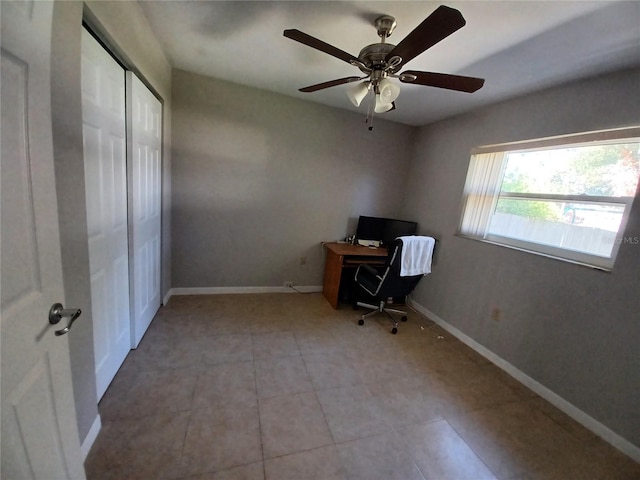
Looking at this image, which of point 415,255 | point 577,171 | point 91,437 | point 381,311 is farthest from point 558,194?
point 91,437

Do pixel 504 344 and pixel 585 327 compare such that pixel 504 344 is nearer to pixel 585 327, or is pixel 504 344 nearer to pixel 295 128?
pixel 585 327

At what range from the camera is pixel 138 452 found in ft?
4.09

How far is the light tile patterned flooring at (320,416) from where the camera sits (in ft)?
4.18

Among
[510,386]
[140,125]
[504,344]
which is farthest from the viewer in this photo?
[504,344]

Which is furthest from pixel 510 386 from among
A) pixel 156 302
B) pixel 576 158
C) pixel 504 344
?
pixel 156 302

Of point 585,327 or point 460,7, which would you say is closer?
point 460,7

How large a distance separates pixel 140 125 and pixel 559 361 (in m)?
3.61

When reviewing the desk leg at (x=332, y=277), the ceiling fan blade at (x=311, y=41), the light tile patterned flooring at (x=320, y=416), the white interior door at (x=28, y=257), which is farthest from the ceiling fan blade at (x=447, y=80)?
the light tile patterned flooring at (x=320, y=416)

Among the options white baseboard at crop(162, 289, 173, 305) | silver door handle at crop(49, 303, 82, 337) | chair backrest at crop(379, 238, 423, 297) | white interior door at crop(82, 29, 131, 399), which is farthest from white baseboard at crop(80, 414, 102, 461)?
chair backrest at crop(379, 238, 423, 297)

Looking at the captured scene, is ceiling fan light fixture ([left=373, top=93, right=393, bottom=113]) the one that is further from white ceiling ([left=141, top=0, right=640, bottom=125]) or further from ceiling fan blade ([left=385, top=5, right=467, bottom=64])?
white ceiling ([left=141, top=0, right=640, bottom=125])

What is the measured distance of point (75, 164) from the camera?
106cm

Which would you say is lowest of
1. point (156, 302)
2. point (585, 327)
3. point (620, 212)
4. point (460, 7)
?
point (156, 302)

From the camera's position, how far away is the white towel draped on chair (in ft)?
7.74

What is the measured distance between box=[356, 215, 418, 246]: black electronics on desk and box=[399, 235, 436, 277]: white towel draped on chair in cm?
85
